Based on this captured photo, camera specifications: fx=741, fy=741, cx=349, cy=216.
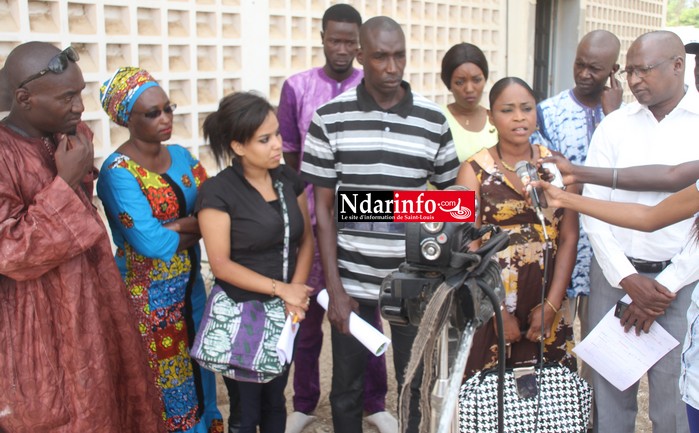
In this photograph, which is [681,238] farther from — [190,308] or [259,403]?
[190,308]

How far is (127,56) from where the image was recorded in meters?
4.16

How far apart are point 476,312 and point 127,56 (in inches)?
120

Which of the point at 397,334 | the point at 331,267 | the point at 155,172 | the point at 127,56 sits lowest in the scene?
the point at 397,334

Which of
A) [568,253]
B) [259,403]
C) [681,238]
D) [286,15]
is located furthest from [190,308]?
[286,15]

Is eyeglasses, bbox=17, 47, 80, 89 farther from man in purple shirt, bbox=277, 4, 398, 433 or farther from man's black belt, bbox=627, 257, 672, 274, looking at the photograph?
man's black belt, bbox=627, 257, 672, 274

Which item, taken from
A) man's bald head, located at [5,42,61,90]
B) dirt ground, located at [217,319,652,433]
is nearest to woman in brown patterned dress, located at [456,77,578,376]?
dirt ground, located at [217,319,652,433]

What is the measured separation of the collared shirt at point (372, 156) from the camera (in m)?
3.14

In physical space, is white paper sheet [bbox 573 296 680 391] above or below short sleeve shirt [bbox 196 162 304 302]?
below

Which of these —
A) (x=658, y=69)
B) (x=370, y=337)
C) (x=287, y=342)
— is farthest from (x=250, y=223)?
(x=658, y=69)

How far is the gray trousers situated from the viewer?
296 centimetres

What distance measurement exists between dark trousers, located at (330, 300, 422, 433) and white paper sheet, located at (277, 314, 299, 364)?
25 cm

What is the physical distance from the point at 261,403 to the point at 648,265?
1726mm

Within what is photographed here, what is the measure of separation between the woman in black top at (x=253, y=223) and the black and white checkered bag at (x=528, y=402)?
784 mm

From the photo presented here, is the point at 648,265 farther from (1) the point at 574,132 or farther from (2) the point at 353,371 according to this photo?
(2) the point at 353,371
